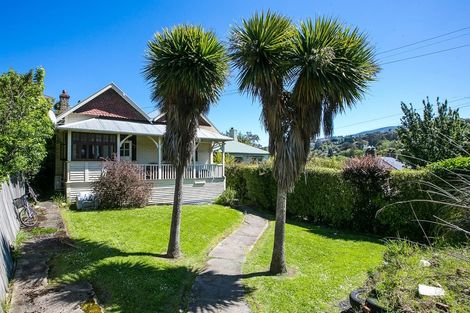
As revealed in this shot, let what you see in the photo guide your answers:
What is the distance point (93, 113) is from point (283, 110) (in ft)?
53.1

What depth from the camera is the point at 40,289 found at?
22.4 ft

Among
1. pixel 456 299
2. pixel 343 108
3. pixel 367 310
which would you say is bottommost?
pixel 367 310

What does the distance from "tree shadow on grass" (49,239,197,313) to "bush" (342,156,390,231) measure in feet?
28.8

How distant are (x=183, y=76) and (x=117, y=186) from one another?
30.0 ft

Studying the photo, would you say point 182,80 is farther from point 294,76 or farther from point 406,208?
point 406,208

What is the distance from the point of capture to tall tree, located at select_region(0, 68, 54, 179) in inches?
337

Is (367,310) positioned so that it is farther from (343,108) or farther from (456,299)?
(343,108)

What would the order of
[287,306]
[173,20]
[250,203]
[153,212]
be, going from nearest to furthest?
[287,306], [173,20], [153,212], [250,203]

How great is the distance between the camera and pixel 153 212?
1487 cm

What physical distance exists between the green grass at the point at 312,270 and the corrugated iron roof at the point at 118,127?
355 inches

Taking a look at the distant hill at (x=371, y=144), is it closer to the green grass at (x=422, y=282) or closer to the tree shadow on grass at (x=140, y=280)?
the green grass at (x=422, y=282)

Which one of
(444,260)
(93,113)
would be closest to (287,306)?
(444,260)

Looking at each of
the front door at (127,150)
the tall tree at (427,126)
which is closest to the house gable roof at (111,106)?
the front door at (127,150)

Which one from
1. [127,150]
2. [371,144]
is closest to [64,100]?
[127,150]
